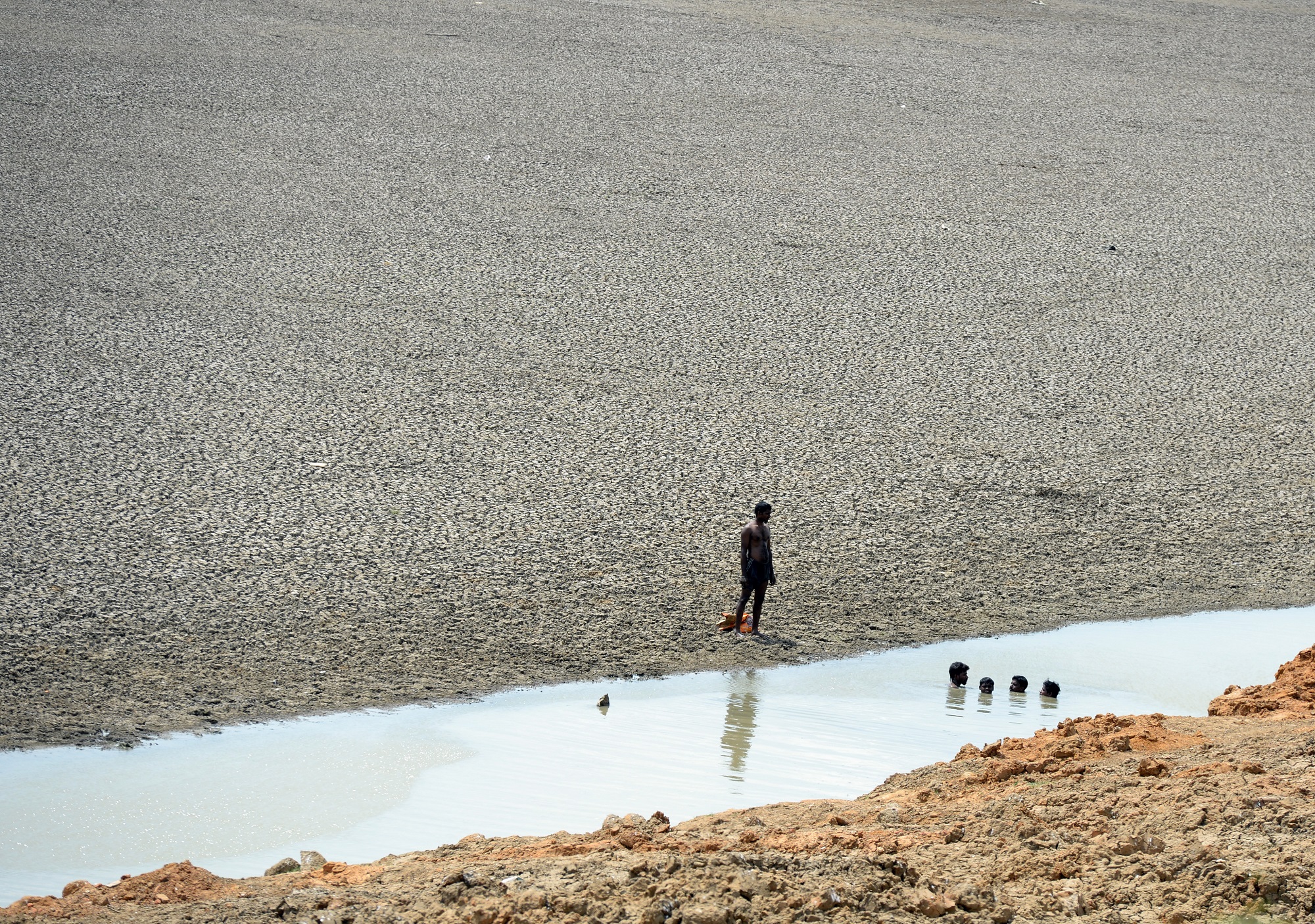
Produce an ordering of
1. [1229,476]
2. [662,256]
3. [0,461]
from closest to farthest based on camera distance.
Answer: [0,461], [1229,476], [662,256]

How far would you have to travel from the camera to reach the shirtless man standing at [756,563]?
1016 cm

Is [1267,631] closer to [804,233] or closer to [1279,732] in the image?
[1279,732]

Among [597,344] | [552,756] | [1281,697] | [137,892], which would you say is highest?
[597,344]

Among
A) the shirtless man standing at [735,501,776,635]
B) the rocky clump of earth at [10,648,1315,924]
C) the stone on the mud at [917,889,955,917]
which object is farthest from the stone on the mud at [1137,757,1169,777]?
the shirtless man standing at [735,501,776,635]

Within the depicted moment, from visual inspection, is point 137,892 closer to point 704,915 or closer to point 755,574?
point 704,915

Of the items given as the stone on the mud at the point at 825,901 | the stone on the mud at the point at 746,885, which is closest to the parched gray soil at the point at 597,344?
the stone on the mud at the point at 746,885

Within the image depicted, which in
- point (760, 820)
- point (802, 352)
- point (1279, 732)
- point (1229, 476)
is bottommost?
point (760, 820)

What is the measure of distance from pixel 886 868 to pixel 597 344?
1181 centimetres

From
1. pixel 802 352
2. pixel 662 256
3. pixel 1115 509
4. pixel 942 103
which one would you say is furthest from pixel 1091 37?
pixel 1115 509

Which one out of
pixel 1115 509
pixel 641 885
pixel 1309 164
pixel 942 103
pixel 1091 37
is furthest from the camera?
pixel 1091 37

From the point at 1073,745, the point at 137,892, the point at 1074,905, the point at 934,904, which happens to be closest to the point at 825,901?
the point at 934,904

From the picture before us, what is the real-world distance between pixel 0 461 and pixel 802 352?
9.41m

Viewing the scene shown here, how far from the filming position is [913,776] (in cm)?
781

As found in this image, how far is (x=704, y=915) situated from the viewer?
5051 millimetres
